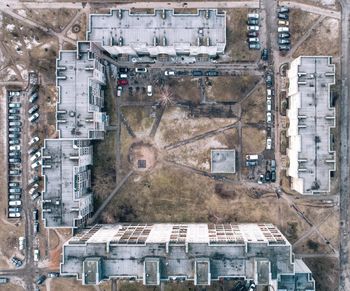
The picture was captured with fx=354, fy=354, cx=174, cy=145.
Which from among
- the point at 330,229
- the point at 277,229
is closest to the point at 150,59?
the point at 277,229

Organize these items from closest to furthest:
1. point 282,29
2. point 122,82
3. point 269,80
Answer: point 282,29
point 269,80
point 122,82

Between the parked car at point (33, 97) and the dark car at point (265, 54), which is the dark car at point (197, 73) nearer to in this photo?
the dark car at point (265, 54)

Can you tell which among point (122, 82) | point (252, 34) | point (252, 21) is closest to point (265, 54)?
point (252, 34)

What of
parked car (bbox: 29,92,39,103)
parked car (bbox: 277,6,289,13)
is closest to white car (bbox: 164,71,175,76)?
parked car (bbox: 277,6,289,13)

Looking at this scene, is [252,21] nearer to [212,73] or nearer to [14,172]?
[212,73]

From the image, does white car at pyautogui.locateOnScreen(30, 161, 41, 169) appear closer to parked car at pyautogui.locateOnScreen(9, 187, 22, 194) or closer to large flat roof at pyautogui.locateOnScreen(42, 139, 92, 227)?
parked car at pyautogui.locateOnScreen(9, 187, 22, 194)

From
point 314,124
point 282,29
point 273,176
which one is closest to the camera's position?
point 314,124

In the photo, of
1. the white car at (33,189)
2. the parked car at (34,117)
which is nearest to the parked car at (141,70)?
the parked car at (34,117)
